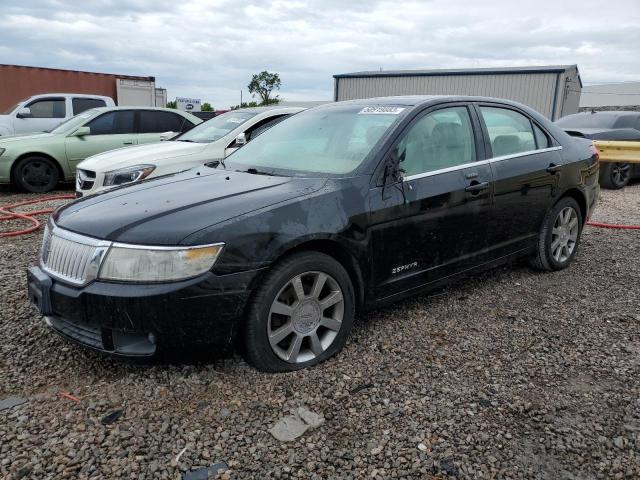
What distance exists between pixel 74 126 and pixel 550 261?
8.28 meters

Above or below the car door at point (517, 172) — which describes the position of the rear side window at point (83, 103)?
above

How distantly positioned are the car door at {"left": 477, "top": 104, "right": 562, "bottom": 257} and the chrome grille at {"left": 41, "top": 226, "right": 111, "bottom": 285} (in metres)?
2.76

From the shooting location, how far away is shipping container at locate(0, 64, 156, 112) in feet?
59.5

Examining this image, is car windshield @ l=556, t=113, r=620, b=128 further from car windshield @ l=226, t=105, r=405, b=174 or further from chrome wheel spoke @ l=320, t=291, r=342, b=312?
chrome wheel spoke @ l=320, t=291, r=342, b=312

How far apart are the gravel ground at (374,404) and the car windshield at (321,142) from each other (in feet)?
3.76

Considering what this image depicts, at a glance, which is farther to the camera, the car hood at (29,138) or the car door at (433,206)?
the car hood at (29,138)

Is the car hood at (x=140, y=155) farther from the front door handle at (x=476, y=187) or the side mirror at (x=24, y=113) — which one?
the side mirror at (x=24, y=113)

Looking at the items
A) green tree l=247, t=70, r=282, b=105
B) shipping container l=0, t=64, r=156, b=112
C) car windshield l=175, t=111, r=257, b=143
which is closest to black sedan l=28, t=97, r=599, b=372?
car windshield l=175, t=111, r=257, b=143

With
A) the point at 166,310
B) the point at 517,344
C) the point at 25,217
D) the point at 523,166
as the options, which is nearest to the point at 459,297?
the point at 517,344

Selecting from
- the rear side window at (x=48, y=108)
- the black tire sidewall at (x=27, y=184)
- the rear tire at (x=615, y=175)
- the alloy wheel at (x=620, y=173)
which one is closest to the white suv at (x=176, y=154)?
the black tire sidewall at (x=27, y=184)

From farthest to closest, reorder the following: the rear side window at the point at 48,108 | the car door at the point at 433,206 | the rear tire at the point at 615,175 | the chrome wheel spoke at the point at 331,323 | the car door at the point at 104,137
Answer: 1. the rear side window at the point at 48,108
2. the rear tire at the point at 615,175
3. the car door at the point at 104,137
4. the car door at the point at 433,206
5. the chrome wheel spoke at the point at 331,323

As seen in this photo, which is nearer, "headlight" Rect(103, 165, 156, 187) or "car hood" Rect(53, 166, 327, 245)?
"car hood" Rect(53, 166, 327, 245)

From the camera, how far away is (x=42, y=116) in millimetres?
12023

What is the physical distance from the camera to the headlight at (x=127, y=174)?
6207mm
